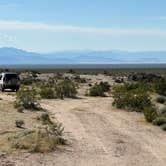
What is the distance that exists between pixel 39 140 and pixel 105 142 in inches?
98.8

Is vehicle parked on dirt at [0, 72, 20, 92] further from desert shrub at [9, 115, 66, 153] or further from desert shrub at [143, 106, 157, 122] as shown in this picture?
desert shrub at [9, 115, 66, 153]

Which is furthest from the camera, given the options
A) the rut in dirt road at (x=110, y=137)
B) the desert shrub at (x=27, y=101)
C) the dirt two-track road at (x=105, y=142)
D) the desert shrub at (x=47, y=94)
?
the desert shrub at (x=47, y=94)

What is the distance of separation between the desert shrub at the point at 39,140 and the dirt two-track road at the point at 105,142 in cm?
40

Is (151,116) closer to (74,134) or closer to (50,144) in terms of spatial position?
(74,134)

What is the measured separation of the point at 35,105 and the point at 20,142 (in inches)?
556

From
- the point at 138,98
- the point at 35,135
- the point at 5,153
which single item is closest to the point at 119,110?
the point at 138,98

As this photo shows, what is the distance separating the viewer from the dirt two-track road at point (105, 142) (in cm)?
1559

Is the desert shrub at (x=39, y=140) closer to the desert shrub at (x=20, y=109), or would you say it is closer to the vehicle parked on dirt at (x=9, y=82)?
the desert shrub at (x=20, y=109)

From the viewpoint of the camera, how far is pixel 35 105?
104 ft

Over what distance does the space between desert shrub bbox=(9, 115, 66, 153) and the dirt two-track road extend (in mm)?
396

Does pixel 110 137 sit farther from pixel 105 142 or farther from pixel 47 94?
pixel 47 94

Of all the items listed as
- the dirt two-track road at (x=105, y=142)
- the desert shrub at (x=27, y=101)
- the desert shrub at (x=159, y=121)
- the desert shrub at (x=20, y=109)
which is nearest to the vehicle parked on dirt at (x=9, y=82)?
the desert shrub at (x=27, y=101)

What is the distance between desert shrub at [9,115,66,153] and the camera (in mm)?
17172

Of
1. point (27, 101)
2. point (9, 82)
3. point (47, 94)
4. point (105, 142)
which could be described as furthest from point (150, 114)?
point (9, 82)
